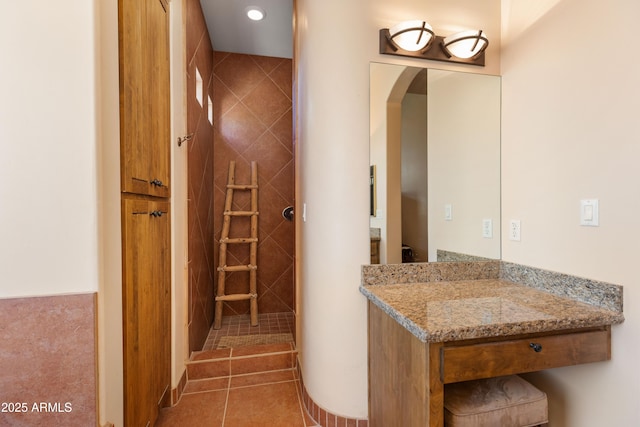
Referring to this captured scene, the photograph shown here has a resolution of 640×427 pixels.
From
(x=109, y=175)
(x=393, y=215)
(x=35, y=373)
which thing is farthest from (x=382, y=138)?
(x=35, y=373)

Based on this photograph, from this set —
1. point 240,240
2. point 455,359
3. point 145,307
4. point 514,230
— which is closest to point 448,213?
point 514,230

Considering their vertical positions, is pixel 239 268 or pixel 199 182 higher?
pixel 199 182

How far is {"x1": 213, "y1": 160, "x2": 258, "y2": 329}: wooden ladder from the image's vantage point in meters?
2.65

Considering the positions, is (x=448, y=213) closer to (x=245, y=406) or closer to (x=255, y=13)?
(x=245, y=406)

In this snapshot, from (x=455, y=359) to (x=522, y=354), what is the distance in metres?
0.27

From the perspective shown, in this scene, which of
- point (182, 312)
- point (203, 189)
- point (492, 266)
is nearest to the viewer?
point (492, 266)

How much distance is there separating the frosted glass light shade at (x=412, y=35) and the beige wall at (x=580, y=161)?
1.65 ft

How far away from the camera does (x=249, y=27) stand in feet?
8.24

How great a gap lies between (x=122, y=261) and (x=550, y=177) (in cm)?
187

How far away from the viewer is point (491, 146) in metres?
1.60

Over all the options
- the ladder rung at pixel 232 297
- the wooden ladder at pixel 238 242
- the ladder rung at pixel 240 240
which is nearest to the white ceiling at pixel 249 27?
the wooden ladder at pixel 238 242

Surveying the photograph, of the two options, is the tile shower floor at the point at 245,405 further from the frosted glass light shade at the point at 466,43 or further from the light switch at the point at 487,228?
the frosted glass light shade at the point at 466,43

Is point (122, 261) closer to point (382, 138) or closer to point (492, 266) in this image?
point (382, 138)

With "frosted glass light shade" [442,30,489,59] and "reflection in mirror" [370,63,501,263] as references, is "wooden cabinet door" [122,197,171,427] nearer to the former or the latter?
"reflection in mirror" [370,63,501,263]
